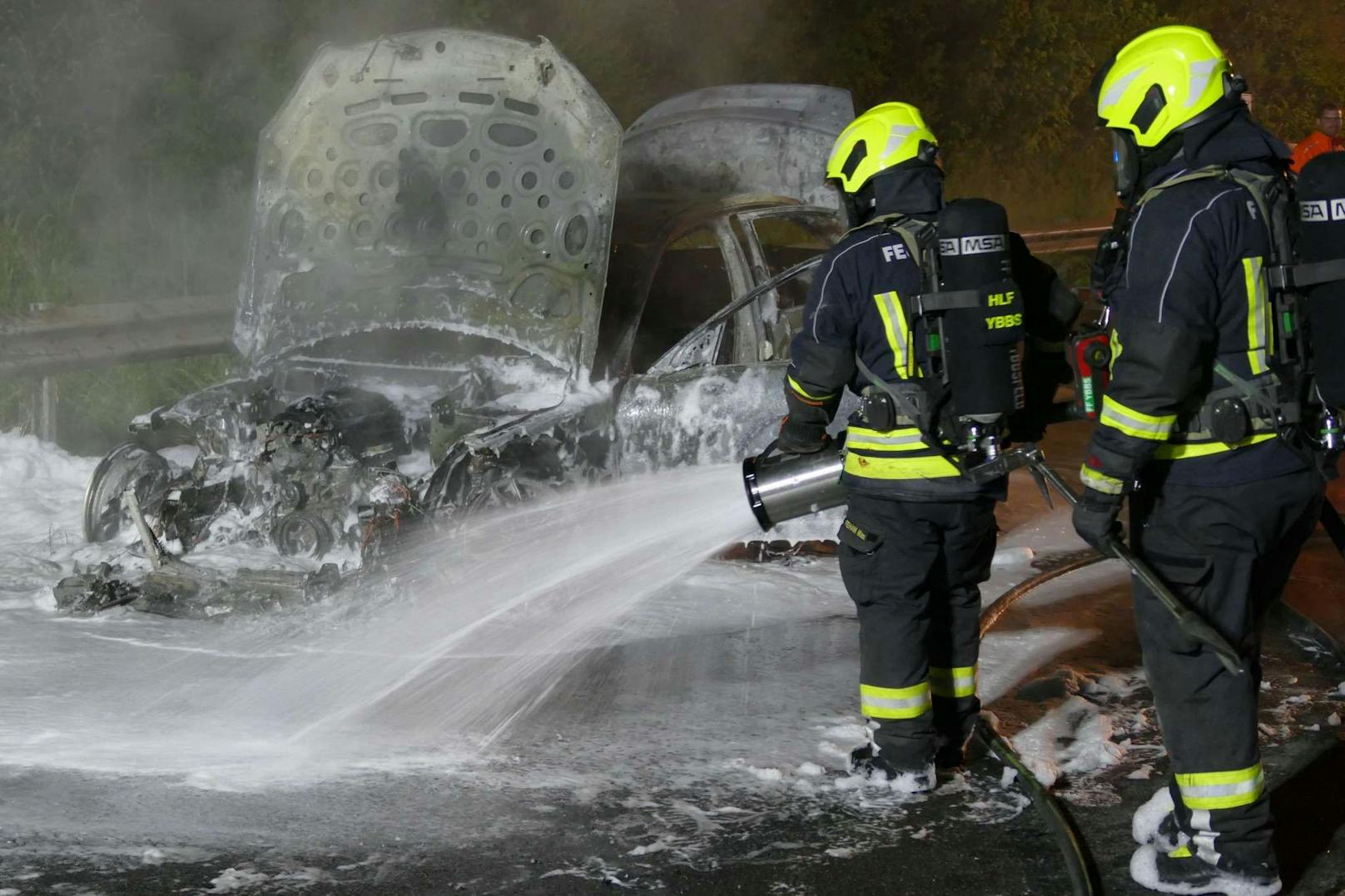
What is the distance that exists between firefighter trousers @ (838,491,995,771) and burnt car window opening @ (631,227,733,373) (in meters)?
3.26

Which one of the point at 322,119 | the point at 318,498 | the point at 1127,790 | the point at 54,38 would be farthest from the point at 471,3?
the point at 1127,790

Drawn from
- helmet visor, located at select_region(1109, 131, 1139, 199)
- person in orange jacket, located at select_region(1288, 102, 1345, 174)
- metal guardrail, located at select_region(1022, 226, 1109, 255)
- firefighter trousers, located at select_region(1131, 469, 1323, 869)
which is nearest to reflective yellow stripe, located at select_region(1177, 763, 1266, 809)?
firefighter trousers, located at select_region(1131, 469, 1323, 869)

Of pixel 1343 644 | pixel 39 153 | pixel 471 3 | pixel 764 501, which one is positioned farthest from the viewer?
pixel 471 3

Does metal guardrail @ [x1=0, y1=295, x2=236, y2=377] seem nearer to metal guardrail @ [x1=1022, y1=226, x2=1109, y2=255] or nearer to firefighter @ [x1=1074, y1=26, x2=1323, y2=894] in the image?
metal guardrail @ [x1=1022, y1=226, x2=1109, y2=255]

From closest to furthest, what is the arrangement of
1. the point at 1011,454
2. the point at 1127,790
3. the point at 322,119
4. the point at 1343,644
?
the point at 1011,454, the point at 1127,790, the point at 1343,644, the point at 322,119

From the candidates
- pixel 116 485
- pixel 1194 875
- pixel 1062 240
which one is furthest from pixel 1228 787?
pixel 1062 240

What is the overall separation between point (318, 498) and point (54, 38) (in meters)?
7.70

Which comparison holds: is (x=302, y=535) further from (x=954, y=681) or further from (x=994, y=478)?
(x=994, y=478)

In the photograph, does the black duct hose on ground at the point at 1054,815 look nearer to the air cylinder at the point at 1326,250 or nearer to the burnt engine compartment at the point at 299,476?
the air cylinder at the point at 1326,250

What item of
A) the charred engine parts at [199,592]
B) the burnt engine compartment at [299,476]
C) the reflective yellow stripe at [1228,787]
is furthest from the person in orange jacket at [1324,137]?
the reflective yellow stripe at [1228,787]

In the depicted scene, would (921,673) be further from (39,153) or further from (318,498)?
(39,153)

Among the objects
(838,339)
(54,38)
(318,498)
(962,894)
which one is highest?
(54,38)

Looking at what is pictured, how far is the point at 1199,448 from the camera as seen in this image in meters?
3.40

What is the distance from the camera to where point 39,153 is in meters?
11.9
